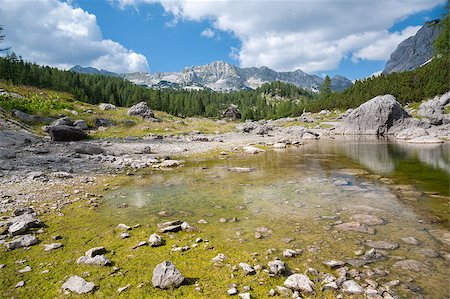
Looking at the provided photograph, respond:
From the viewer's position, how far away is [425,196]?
44.4 feet

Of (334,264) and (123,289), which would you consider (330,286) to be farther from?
(123,289)

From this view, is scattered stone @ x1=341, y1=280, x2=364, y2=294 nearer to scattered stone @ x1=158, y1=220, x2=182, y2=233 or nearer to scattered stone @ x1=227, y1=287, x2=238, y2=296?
scattered stone @ x1=227, y1=287, x2=238, y2=296

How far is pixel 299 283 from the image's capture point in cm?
599

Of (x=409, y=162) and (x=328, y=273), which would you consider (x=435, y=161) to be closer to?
(x=409, y=162)

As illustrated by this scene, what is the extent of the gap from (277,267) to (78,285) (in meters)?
4.39

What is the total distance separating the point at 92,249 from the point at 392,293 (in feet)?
23.6

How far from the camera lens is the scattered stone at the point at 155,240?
319 inches

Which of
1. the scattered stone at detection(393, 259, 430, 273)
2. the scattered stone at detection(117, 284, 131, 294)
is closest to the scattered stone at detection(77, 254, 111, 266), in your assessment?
the scattered stone at detection(117, 284, 131, 294)

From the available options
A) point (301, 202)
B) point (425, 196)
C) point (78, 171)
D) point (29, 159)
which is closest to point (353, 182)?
point (425, 196)

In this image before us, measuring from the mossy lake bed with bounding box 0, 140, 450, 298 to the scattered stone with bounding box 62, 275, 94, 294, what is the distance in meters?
0.15

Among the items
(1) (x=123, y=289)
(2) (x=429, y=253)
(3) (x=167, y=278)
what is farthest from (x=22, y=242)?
(2) (x=429, y=253)

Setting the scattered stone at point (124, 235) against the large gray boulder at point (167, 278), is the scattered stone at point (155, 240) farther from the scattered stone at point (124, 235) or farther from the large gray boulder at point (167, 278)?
the large gray boulder at point (167, 278)

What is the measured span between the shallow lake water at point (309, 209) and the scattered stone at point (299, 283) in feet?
2.22

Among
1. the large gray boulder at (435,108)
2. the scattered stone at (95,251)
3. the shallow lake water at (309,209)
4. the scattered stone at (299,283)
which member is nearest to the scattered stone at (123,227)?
the shallow lake water at (309,209)
